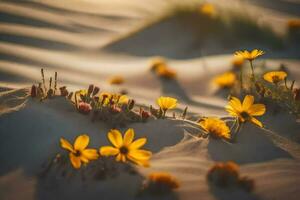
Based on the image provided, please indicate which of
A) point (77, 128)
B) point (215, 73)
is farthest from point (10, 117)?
point (215, 73)

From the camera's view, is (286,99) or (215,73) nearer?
(286,99)

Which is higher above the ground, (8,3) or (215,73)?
(8,3)

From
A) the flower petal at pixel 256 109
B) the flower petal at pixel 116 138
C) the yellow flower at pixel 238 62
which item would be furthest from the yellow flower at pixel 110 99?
the yellow flower at pixel 238 62

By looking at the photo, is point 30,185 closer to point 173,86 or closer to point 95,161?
point 95,161

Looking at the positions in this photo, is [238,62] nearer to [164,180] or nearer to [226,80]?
[226,80]

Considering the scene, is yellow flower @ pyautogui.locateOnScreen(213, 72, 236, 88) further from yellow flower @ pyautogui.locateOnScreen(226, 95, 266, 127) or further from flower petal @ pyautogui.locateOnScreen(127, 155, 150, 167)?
flower petal @ pyautogui.locateOnScreen(127, 155, 150, 167)

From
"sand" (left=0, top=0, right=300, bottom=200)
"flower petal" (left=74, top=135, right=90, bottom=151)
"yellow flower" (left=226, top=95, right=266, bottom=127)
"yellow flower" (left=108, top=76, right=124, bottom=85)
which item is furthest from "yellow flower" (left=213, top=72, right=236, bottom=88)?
"flower petal" (left=74, top=135, right=90, bottom=151)

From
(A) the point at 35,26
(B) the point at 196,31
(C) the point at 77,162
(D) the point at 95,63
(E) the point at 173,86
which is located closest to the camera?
(C) the point at 77,162
